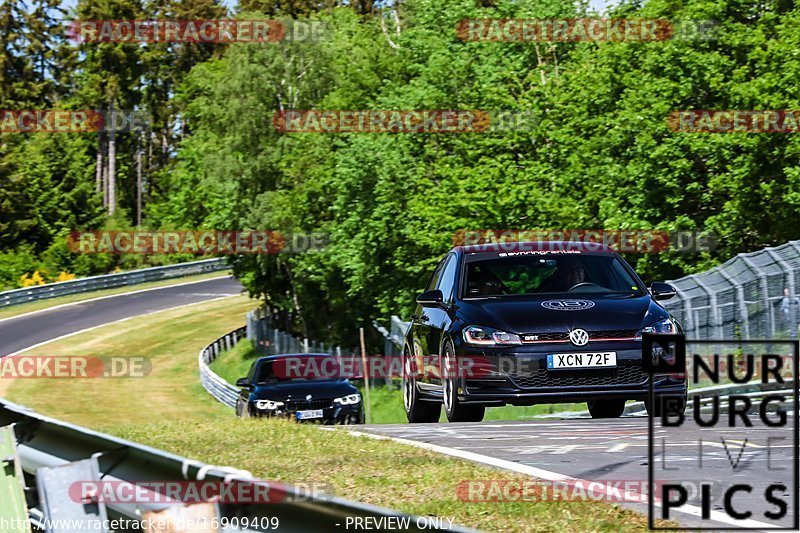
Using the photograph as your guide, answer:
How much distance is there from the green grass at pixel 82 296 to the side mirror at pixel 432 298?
52.7 metres

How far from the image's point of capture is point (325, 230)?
55.6 meters

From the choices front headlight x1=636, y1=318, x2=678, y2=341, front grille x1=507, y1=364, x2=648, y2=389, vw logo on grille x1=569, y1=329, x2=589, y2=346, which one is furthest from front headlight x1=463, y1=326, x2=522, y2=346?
front headlight x1=636, y1=318, x2=678, y2=341

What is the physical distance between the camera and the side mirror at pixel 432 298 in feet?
42.4

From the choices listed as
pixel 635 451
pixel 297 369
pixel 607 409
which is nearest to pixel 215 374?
pixel 297 369

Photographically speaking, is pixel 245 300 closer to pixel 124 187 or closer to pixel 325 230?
pixel 325 230

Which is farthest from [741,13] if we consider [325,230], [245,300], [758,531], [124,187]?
[124,187]

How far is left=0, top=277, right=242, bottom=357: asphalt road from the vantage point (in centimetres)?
5731

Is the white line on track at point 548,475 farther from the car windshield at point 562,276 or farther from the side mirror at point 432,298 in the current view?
the car windshield at point 562,276

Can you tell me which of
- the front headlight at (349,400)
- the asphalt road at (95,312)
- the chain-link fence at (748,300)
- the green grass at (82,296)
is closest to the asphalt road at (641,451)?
the front headlight at (349,400)

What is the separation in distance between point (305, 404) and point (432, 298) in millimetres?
6357

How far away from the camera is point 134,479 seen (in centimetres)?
570

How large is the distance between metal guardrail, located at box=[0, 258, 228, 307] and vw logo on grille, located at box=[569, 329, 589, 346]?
5327cm

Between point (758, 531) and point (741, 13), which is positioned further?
point (741, 13)

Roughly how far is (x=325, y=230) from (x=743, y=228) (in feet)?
75.7
